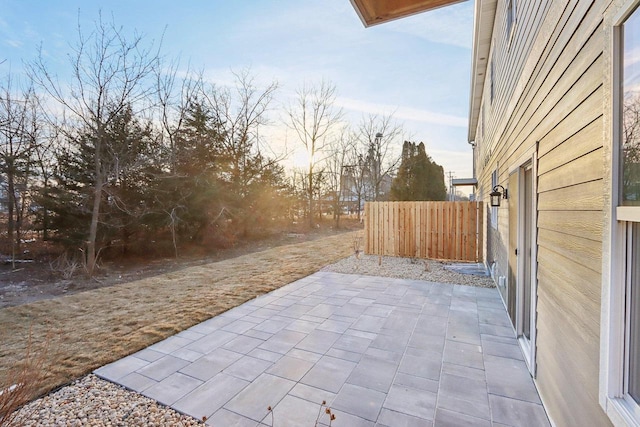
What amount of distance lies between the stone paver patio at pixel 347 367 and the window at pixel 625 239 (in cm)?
118

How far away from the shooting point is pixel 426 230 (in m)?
7.81

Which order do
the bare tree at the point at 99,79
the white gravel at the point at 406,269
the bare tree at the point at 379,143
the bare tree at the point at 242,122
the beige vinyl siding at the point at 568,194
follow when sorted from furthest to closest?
the bare tree at the point at 379,143, the bare tree at the point at 242,122, the bare tree at the point at 99,79, the white gravel at the point at 406,269, the beige vinyl siding at the point at 568,194

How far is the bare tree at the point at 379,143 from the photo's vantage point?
18.7 metres

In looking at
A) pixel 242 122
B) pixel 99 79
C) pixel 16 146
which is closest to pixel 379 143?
pixel 242 122

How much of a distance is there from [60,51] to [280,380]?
865 cm

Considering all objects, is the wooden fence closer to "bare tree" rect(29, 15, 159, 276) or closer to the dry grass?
the dry grass

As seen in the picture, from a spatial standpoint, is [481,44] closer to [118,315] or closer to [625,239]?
[625,239]

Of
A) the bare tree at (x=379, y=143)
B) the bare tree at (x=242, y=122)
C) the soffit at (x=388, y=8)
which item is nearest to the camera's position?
the soffit at (x=388, y=8)

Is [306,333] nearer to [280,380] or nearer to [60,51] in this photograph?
[280,380]

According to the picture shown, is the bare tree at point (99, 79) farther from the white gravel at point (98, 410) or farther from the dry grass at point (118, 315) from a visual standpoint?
the white gravel at point (98, 410)

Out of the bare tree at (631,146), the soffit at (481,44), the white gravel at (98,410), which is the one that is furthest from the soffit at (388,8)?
the white gravel at (98,410)

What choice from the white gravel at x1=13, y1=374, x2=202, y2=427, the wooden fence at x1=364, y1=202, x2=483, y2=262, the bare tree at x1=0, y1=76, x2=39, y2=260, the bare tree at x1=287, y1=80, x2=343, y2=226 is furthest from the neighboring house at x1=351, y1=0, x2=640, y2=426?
the bare tree at x1=287, y1=80, x2=343, y2=226

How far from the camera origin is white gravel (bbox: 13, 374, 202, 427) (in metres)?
2.00

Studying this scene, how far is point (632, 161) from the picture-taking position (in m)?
1.01
